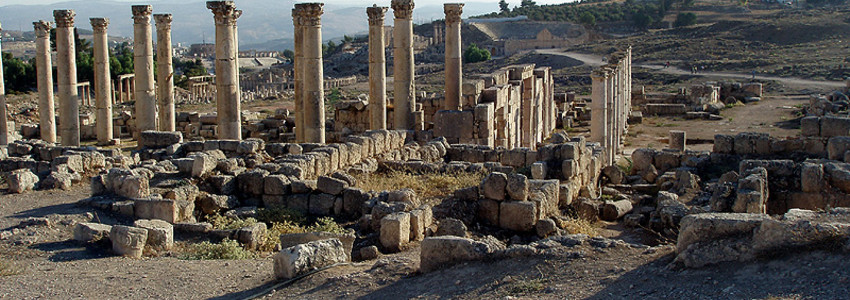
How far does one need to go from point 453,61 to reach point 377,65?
8.51 feet

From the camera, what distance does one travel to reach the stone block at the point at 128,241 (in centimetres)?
1251

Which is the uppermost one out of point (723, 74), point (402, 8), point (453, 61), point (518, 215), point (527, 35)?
point (527, 35)

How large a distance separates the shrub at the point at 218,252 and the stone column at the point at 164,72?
16402mm

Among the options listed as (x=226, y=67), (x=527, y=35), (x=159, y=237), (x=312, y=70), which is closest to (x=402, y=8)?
(x=312, y=70)

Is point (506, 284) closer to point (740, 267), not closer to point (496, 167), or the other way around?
point (740, 267)

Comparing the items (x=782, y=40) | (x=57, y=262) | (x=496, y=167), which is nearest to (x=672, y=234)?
(x=496, y=167)

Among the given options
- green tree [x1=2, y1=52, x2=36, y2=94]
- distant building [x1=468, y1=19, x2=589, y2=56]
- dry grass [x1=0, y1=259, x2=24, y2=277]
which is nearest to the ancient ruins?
dry grass [x1=0, y1=259, x2=24, y2=277]

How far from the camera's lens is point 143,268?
1154 centimetres

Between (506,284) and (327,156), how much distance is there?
10475 millimetres

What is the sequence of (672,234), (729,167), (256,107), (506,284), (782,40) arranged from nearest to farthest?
(506,284), (672,234), (729,167), (256,107), (782,40)

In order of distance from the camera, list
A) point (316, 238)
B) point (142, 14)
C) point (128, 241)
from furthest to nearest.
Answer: point (142, 14) → point (316, 238) → point (128, 241)

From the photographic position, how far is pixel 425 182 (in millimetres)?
18453

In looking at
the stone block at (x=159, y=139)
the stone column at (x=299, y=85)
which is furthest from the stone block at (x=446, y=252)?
the stone column at (x=299, y=85)

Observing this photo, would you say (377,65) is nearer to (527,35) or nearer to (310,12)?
(310,12)
